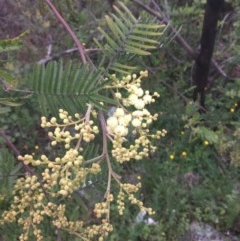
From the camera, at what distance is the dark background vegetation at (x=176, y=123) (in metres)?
2.12

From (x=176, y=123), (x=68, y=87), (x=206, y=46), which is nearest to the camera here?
(x=68, y=87)

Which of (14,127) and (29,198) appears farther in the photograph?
(14,127)

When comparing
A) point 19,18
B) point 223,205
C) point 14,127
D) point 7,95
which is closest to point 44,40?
point 19,18

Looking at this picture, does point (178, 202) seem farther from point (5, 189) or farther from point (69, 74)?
point (69, 74)

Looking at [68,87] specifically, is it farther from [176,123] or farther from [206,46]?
[176,123]

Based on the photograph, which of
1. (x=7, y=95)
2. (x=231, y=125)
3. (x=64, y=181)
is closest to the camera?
(x=64, y=181)

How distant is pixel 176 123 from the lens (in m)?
2.41

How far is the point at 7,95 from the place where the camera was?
87 cm

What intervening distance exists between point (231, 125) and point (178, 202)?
1.80ft

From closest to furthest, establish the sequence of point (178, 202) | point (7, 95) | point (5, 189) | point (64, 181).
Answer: point (64, 181) < point (7, 95) < point (5, 189) < point (178, 202)

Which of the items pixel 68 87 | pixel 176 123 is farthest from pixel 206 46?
pixel 68 87

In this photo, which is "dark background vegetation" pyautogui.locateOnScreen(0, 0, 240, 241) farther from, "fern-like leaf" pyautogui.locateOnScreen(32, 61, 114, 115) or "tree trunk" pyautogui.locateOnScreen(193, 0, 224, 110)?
"fern-like leaf" pyautogui.locateOnScreen(32, 61, 114, 115)

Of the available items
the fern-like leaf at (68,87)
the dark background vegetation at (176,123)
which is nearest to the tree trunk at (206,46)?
the dark background vegetation at (176,123)

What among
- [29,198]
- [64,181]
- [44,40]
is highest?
[64,181]
